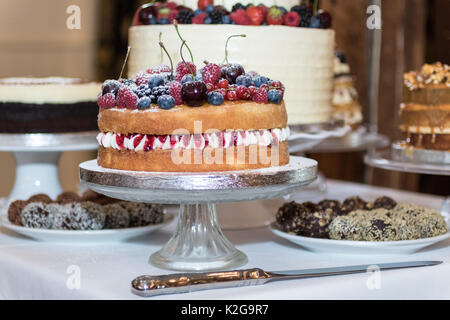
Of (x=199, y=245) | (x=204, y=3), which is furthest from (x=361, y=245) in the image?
(x=204, y=3)

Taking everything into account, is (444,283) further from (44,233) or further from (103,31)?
(103,31)

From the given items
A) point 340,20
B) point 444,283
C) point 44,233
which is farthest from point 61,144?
point 340,20

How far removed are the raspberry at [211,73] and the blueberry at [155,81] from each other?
88mm

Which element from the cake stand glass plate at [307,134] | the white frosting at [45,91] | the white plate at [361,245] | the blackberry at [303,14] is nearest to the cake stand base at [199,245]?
the white plate at [361,245]

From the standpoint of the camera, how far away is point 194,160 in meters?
1.51

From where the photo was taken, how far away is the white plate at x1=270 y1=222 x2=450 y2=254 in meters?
1.66

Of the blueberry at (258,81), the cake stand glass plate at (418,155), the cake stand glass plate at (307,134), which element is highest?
the blueberry at (258,81)

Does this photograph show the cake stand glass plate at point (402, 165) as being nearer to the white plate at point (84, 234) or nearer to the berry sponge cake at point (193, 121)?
the berry sponge cake at point (193, 121)

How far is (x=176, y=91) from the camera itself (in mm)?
1530

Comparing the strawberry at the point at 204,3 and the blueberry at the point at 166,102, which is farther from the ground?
the strawberry at the point at 204,3

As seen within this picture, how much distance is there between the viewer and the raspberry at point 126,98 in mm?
1557

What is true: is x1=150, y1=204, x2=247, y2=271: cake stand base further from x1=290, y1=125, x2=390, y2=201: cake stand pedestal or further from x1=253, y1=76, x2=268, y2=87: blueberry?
x1=290, y1=125, x2=390, y2=201: cake stand pedestal

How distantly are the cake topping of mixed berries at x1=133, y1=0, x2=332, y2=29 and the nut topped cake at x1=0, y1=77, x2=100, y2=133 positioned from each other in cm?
33

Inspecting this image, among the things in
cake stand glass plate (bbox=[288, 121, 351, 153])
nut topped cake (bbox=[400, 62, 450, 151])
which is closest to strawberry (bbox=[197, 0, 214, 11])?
cake stand glass plate (bbox=[288, 121, 351, 153])
